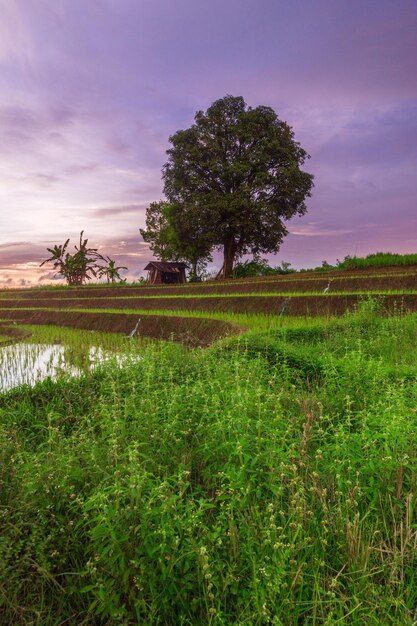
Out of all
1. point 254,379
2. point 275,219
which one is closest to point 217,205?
point 275,219

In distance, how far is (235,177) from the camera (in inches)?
1273

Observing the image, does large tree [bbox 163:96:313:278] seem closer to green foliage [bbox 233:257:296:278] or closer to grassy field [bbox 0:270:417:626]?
green foliage [bbox 233:257:296:278]

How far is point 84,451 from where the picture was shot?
409 centimetres

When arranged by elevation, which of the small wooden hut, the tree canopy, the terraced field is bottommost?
the terraced field

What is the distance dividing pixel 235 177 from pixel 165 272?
12.6 metres

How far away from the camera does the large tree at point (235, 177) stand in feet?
102

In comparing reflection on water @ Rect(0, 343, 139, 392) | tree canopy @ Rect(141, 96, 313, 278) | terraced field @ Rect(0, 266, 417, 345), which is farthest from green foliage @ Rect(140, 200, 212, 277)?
reflection on water @ Rect(0, 343, 139, 392)

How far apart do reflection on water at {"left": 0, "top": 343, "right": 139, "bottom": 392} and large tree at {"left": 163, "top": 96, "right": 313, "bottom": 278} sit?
67.9 feet

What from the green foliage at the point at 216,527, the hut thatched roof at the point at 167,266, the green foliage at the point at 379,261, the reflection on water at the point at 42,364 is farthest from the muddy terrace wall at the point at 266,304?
the hut thatched roof at the point at 167,266

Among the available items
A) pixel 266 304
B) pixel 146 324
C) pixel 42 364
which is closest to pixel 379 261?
pixel 266 304

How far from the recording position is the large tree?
3095 cm

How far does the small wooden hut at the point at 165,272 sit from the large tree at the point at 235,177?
7270mm

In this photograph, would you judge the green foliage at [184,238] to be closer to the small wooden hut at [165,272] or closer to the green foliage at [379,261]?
the small wooden hut at [165,272]

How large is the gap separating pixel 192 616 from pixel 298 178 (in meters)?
32.4
